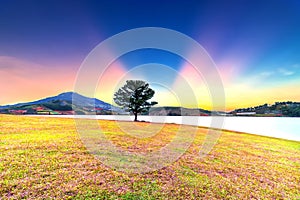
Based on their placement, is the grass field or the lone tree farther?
the lone tree

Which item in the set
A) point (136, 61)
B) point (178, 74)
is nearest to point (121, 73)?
point (136, 61)

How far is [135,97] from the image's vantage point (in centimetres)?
3284

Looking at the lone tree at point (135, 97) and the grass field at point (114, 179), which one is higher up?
the lone tree at point (135, 97)

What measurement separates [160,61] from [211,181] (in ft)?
25.1

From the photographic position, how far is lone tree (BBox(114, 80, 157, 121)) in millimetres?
31938

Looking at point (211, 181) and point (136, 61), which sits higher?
point (136, 61)

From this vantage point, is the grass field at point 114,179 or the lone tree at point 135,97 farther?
the lone tree at point 135,97

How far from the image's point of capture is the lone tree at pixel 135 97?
31938 mm

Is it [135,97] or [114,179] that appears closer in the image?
[114,179]

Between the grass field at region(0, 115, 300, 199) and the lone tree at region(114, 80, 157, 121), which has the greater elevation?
the lone tree at region(114, 80, 157, 121)

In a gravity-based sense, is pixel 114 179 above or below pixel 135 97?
below

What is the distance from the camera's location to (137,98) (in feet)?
108

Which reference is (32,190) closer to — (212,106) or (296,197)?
(212,106)

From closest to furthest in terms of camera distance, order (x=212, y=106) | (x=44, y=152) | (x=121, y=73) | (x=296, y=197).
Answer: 1. (x=296, y=197)
2. (x=44, y=152)
3. (x=212, y=106)
4. (x=121, y=73)
